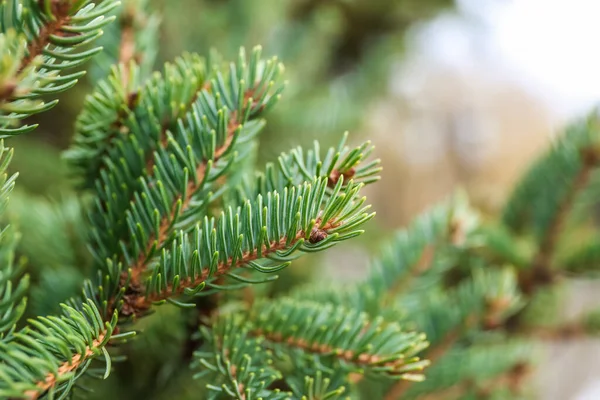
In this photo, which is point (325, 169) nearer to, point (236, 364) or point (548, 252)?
point (236, 364)

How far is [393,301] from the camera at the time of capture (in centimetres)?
35

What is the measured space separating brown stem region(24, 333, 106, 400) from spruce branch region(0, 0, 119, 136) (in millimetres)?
84

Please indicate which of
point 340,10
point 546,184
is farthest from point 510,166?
point 546,184

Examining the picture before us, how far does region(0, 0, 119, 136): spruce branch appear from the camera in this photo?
0.54 feet

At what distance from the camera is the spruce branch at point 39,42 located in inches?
6.5

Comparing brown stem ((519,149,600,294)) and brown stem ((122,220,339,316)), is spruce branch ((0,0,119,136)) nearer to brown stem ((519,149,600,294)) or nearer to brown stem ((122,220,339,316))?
brown stem ((122,220,339,316))

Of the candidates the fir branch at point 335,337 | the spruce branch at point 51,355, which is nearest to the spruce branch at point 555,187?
the fir branch at point 335,337

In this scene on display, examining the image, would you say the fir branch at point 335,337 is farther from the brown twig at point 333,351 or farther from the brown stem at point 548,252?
the brown stem at point 548,252

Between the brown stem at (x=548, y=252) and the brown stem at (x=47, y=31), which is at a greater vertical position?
the brown stem at (x=548, y=252)

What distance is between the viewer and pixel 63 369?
0.61ft

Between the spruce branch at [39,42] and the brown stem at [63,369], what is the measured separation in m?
0.08

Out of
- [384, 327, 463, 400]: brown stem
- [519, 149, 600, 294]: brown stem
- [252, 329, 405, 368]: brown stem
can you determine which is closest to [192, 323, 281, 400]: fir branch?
[252, 329, 405, 368]: brown stem

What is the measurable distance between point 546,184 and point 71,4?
461 mm

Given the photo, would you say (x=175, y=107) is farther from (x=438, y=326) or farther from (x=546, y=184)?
(x=546, y=184)
